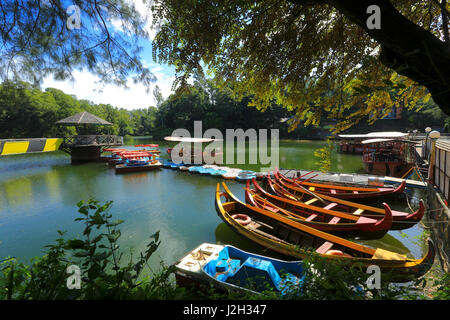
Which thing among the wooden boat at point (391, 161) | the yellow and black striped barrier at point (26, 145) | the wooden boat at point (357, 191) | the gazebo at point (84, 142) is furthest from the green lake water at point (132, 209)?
the gazebo at point (84, 142)

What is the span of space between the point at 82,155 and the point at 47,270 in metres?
21.9

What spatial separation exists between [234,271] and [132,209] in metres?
6.47

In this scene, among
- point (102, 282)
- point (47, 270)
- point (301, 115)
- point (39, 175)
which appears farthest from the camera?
point (39, 175)

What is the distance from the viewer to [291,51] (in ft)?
7.79

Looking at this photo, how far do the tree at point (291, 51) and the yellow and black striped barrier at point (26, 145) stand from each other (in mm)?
19654

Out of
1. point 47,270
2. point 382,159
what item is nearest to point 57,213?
point 47,270

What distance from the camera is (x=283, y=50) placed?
7.84ft

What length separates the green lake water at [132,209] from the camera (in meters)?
5.97

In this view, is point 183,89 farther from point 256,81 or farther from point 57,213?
point 57,213

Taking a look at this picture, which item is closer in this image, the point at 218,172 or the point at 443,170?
the point at 443,170

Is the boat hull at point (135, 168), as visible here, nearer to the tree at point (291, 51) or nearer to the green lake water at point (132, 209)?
the green lake water at point (132, 209)

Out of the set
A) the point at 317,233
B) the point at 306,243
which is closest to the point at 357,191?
the point at 306,243

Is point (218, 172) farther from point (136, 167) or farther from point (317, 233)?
point (317, 233)

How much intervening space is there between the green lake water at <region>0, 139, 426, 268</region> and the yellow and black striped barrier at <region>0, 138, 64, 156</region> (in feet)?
5.40
